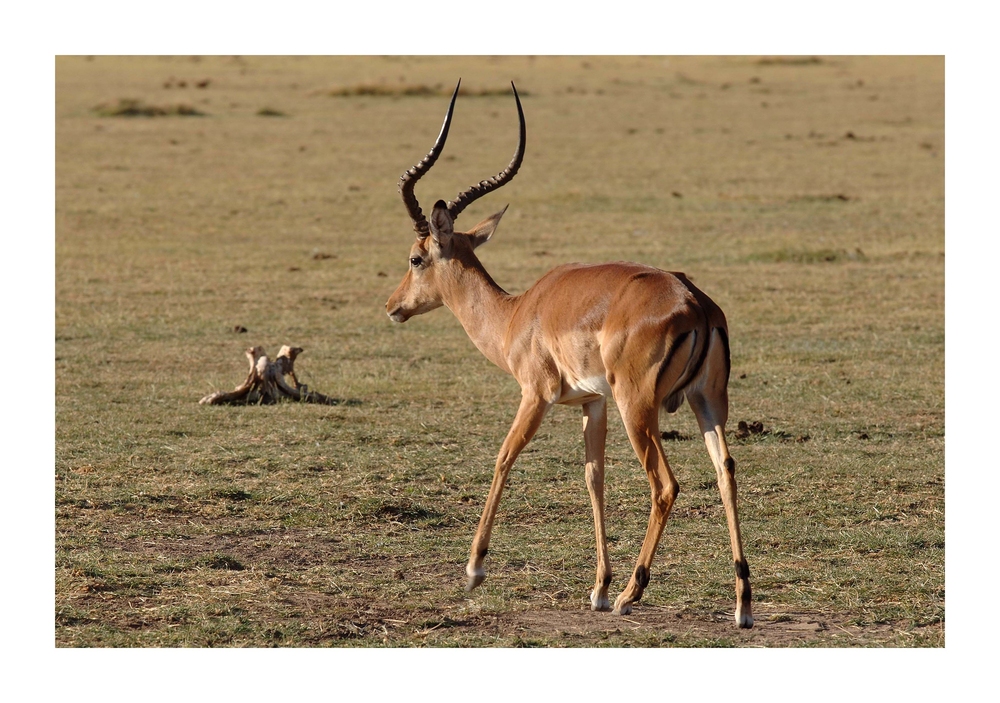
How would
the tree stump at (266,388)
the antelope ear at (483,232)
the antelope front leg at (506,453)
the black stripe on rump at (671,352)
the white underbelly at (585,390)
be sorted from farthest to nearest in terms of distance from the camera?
the tree stump at (266,388) < the antelope ear at (483,232) < the antelope front leg at (506,453) < the white underbelly at (585,390) < the black stripe on rump at (671,352)

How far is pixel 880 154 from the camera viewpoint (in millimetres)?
21609

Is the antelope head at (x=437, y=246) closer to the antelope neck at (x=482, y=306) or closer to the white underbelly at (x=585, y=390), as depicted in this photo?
the antelope neck at (x=482, y=306)

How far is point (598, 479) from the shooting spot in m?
5.66

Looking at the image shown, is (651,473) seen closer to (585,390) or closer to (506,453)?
(585,390)

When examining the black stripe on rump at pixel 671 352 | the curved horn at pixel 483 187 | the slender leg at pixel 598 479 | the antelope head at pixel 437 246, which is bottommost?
the slender leg at pixel 598 479

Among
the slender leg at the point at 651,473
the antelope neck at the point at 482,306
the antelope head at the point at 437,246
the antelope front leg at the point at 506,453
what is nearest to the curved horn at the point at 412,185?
the antelope head at the point at 437,246

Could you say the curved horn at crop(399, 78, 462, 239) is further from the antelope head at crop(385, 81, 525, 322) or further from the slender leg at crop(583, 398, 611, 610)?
the slender leg at crop(583, 398, 611, 610)

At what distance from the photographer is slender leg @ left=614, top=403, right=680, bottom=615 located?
508cm

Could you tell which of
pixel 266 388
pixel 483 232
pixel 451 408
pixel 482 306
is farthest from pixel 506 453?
pixel 266 388

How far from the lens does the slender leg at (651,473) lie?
5078 millimetres

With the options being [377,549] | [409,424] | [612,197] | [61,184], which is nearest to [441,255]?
[377,549]

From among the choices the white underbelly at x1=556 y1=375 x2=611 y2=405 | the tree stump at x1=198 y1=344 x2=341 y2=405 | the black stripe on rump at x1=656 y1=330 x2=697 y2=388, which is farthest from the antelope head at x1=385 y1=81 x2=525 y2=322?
the tree stump at x1=198 y1=344 x2=341 y2=405

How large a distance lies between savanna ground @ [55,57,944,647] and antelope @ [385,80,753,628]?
0.35 metres

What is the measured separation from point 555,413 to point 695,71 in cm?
3020
